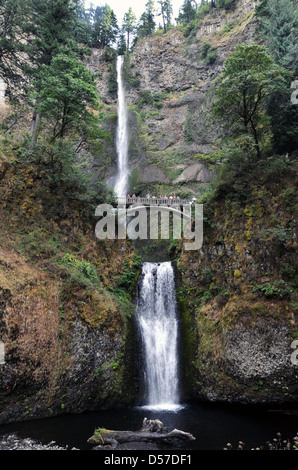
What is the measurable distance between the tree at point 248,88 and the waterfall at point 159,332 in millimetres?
9677

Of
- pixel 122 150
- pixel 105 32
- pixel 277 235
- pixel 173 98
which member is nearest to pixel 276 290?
pixel 277 235

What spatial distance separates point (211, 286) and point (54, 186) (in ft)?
33.8

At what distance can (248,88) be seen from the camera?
1534cm

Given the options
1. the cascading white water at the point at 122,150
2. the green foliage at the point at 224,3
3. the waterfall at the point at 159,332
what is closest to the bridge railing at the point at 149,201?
the cascading white water at the point at 122,150

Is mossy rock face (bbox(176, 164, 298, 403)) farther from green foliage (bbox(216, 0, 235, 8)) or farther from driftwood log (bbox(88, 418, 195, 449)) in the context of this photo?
green foliage (bbox(216, 0, 235, 8))

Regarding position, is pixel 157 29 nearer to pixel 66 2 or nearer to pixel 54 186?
pixel 66 2

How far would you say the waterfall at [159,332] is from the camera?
44.9 feet

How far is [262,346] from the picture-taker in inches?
467

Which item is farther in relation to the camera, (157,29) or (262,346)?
(157,29)

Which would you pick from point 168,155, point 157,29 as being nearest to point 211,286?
point 168,155

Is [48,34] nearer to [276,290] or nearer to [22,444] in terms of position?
[276,290]

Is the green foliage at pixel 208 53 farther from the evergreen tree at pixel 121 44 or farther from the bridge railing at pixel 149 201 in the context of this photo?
the bridge railing at pixel 149 201

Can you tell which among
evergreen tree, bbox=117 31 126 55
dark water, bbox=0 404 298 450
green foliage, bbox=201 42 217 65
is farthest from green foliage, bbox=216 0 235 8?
dark water, bbox=0 404 298 450

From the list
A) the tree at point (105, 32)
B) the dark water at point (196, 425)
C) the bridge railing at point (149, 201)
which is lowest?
the dark water at point (196, 425)
